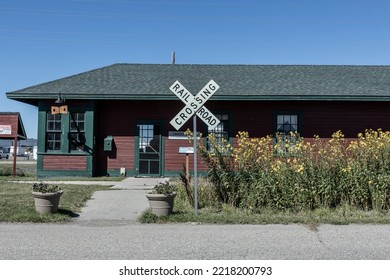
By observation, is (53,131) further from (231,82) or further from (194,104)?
(194,104)

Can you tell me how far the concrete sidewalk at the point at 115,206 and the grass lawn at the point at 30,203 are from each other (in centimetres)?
25

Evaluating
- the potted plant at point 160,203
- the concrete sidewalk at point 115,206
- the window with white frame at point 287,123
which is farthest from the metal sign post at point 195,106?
the window with white frame at point 287,123

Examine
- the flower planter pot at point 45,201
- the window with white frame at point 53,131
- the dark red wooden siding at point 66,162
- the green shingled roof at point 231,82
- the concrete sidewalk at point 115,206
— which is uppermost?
the green shingled roof at point 231,82

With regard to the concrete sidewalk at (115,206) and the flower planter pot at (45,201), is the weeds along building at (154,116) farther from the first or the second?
the flower planter pot at (45,201)

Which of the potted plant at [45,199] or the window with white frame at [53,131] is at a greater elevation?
the window with white frame at [53,131]

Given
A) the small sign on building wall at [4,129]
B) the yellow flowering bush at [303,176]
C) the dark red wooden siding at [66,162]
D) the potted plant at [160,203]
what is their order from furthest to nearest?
the small sign on building wall at [4,129] → the dark red wooden siding at [66,162] → the yellow flowering bush at [303,176] → the potted plant at [160,203]

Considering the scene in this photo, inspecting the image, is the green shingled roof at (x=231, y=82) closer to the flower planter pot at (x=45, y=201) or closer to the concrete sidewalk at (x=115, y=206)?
the concrete sidewalk at (x=115, y=206)

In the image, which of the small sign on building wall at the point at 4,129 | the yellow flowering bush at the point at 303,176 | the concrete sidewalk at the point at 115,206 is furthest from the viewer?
the small sign on building wall at the point at 4,129

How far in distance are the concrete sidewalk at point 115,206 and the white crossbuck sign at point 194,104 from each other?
2.35 meters

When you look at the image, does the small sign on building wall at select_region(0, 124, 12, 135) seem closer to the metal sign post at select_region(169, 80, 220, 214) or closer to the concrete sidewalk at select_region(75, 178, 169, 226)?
the concrete sidewalk at select_region(75, 178, 169, 226)

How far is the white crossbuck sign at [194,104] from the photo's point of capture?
856 centimetres

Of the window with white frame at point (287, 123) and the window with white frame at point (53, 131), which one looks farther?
the window with white frame at point (287, 123)

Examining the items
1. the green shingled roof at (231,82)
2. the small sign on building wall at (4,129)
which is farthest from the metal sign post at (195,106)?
the small sign on building wall at (4,129)

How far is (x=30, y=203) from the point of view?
9703 millimetres
